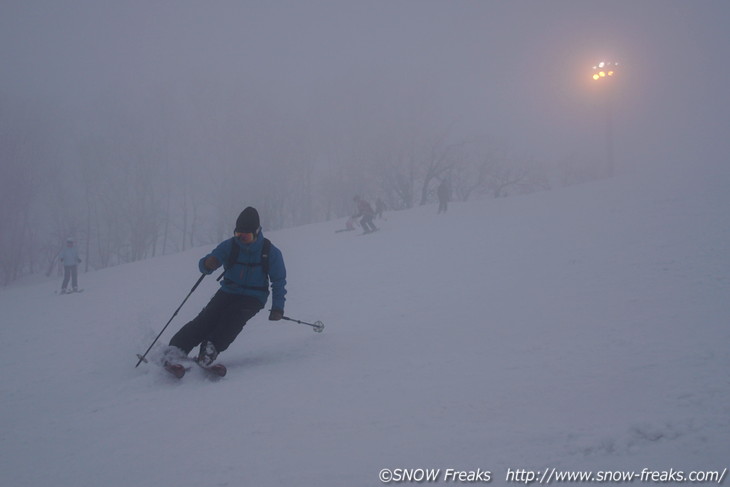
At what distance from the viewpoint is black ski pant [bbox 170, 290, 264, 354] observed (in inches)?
199

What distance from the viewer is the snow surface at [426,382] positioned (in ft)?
10.0

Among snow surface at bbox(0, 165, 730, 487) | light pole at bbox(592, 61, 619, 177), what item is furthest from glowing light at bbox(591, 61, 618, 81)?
snow surface at bbox(0, 165, 730, 487)

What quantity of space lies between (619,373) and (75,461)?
4.59 metres

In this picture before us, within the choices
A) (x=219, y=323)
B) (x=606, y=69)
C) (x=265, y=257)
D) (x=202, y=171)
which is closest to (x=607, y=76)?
(x=606, y=69)

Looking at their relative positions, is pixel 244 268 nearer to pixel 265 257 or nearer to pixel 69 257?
pixel 265 257

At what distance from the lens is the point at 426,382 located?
4246 millimetres

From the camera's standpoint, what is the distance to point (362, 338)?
594 cm

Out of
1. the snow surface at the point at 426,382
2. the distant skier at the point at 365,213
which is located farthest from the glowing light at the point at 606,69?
the snow surface at the point at 426,382

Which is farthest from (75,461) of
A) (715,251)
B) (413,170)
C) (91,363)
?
(413,170)

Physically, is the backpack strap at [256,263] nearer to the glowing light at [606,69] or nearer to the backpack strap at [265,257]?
the backpack strap at [265,257]

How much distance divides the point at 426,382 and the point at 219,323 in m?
2.53

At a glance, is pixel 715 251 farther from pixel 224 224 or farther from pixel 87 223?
pixel 87 223

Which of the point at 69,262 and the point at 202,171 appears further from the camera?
the point at 202,171

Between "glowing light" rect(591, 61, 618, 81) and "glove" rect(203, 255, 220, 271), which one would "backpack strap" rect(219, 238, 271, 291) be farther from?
"glowing light" rect(591, 61, 618, 81)
